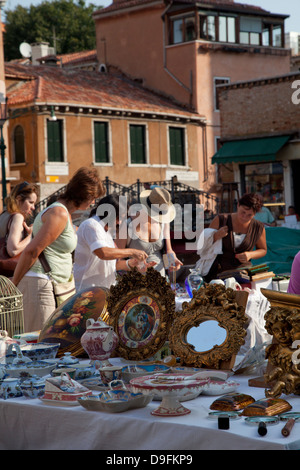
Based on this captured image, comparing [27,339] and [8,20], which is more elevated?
[8,20]

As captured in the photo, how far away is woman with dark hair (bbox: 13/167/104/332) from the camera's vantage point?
Result: 399 centimetres

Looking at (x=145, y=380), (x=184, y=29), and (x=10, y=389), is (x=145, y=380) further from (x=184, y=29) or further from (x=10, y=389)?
(x=184, y=29)

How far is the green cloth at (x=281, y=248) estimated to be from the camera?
34.1ft

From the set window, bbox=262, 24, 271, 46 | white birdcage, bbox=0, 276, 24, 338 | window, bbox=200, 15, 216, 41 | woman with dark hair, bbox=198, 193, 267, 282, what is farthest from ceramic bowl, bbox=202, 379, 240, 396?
window, bbox=262, 24, 271, 46

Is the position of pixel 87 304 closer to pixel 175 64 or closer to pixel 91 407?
pixel 91 407

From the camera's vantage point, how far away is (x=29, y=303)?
13.7ft

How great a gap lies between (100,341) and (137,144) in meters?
24.9

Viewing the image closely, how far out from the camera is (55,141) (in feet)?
83.3

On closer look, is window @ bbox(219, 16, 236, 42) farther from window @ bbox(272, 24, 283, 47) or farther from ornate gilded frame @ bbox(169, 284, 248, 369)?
ornate gilded frame @ bbox(169, 284, 248, 369)

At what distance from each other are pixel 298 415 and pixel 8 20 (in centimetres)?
3965

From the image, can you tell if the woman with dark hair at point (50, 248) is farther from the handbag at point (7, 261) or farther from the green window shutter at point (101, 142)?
the green window shutter at point (101, 142)

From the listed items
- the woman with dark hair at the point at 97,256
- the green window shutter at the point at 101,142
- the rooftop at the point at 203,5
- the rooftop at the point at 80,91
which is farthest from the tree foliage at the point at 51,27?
the woman with dark hair at the point at 97,256

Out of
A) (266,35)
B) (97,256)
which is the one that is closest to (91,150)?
(266,35)
